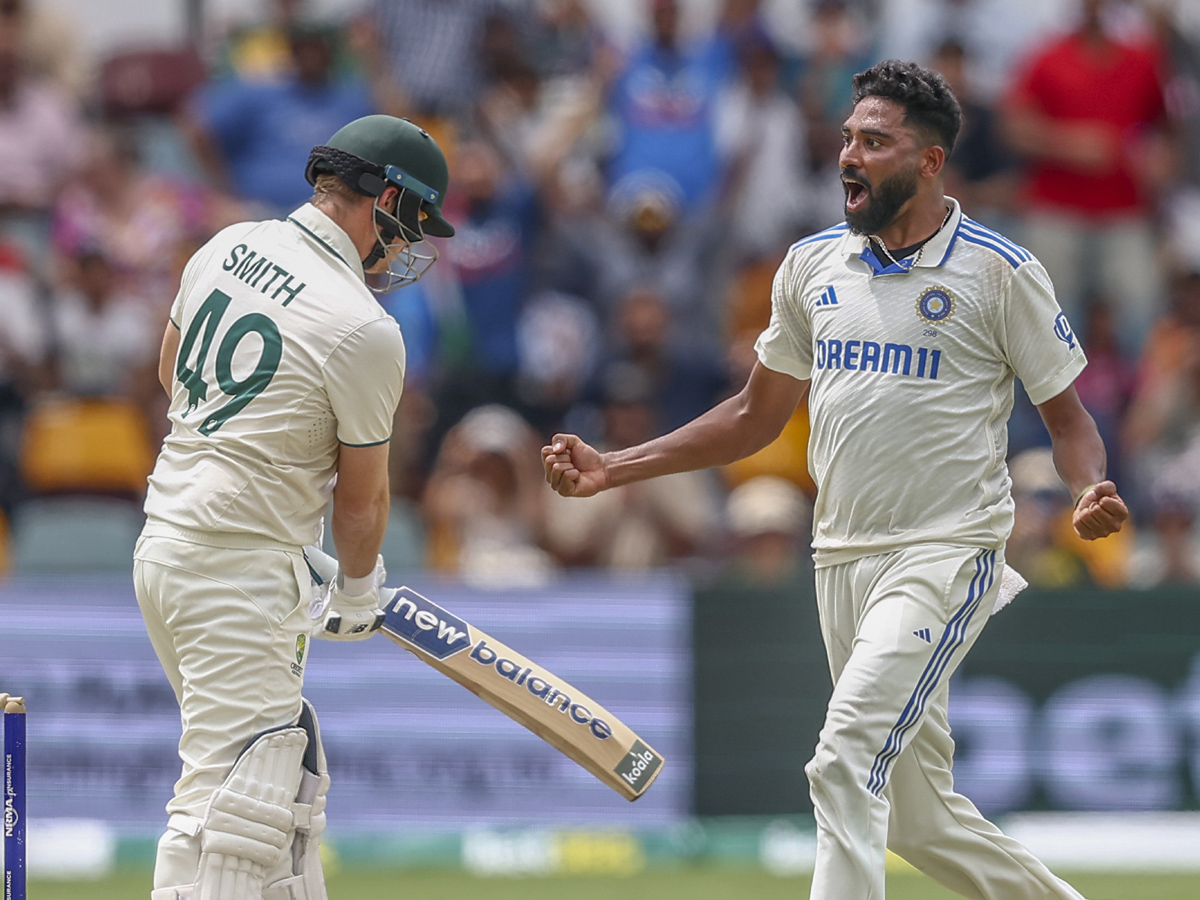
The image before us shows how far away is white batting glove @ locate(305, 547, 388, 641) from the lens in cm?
456

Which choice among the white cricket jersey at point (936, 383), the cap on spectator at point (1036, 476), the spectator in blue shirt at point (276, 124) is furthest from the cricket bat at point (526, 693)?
the spectator in blue shirt at point (276, 124)

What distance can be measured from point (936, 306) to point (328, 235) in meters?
1.58

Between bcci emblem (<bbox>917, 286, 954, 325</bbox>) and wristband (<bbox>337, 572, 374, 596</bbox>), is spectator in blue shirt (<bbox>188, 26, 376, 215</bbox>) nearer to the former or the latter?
wristband (<bbox>337, 572, 374, 596</bbox>)

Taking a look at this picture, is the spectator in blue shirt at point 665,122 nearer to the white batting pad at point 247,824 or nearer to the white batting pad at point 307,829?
the white batting pad at point 307,829

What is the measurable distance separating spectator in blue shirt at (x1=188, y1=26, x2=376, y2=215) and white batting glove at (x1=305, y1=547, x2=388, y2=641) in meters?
6.35

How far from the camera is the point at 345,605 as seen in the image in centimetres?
459

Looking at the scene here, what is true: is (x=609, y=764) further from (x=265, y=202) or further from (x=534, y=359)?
(x=265, y=202)

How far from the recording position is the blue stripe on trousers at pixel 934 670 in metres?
4.45

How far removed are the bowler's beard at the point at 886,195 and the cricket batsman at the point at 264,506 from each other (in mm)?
1201

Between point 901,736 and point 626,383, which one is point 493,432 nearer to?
point 626,383

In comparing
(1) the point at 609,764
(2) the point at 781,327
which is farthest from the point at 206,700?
(2) the point at 781,327

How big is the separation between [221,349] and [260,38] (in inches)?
306

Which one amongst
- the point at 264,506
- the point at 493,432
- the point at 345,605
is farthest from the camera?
the point at 493,432

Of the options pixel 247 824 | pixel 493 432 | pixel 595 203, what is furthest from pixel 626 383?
pixel 247 824
